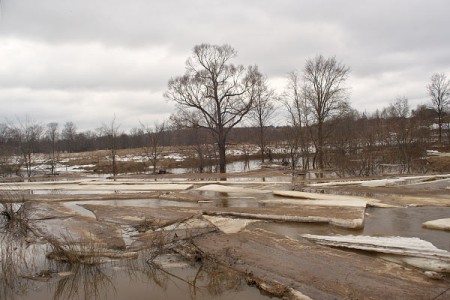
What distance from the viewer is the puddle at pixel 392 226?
27.9ft

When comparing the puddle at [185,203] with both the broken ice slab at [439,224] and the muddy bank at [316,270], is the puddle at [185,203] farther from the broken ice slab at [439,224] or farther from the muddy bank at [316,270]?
the broken ice slab at [439,224]

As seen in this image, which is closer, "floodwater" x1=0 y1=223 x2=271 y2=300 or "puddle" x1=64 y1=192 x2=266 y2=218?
"floodwater" x1=0 y1=223 x2=271 y2=300

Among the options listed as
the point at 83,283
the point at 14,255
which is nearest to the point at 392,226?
the point at 83,283

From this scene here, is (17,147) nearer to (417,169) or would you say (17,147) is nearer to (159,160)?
(159,160)

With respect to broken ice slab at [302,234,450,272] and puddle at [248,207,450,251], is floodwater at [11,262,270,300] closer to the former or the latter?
broken ice slab at [302,234,450,272]

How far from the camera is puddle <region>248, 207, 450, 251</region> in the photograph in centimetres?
852

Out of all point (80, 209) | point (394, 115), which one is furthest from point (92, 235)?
point (394, 115)

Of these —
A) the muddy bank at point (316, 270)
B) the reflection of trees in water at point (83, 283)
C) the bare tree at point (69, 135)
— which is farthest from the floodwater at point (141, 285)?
the bare tree at point (69, 135)

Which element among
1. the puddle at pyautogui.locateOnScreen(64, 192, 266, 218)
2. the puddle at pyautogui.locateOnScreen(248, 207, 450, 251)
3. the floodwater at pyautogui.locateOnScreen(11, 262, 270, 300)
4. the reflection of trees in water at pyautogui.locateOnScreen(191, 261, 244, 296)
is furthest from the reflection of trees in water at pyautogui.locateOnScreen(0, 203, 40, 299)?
the puddle at pyautogui.locateOnScreen(248, 207, 450, 251)

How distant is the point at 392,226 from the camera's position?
30.7ft

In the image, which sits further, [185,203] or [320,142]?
[320,142]

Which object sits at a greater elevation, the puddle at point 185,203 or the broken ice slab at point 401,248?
the puddle at point 185,203

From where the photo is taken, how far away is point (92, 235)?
30.0 ft

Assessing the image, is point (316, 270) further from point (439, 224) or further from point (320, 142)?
point (320, 142)
